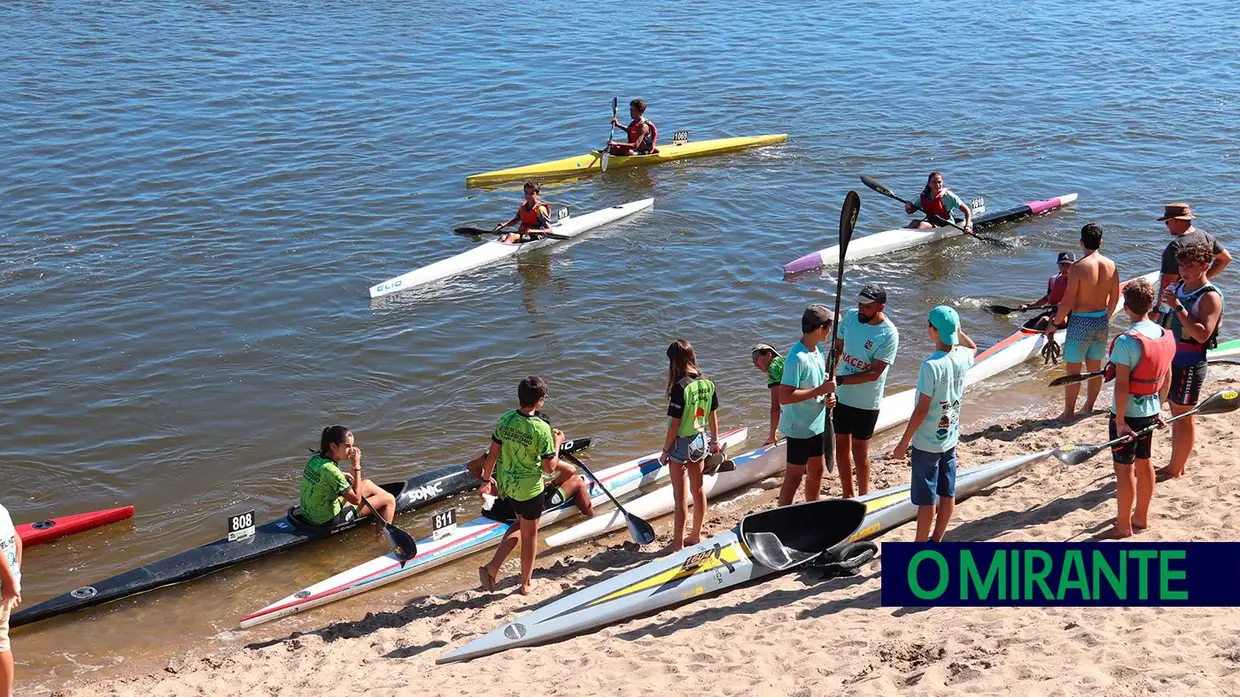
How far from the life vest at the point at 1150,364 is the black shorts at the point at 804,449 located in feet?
6.28

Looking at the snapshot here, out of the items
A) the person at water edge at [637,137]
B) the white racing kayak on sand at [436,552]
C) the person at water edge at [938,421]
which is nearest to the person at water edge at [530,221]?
the person at water edge at [637,137]

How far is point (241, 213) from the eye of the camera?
16.4 metres

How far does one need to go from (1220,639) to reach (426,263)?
11182mm

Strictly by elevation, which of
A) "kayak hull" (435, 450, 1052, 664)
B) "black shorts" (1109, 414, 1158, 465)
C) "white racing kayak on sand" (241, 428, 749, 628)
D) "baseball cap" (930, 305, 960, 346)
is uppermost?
"baseball cap" (930, 305, 960, 346)

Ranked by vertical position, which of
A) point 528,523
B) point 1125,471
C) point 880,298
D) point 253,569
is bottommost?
point 253,569

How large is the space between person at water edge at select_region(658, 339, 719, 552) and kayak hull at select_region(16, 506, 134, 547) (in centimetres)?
453

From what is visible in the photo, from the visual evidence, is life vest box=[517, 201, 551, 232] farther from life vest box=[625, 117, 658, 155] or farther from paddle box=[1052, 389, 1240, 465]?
paddle box=[1052, 389, 1240, 465]

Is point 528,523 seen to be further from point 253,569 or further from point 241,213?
point 241,213

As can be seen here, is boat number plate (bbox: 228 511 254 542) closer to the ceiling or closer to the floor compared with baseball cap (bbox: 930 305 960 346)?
closer to the floor

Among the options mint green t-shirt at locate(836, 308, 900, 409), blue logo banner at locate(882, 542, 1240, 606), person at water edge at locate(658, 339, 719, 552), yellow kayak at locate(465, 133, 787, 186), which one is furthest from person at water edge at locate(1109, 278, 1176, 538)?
yellow kayak at locate(465, 133, 787, 186)

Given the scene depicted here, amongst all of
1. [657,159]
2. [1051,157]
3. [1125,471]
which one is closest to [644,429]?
[1125,471]

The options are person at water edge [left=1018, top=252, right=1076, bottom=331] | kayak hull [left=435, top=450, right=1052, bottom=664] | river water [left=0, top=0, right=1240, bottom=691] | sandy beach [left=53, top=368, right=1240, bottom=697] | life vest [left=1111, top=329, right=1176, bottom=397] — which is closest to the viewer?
sandy beach [left=53, top=368, right=1240, bottom=697]

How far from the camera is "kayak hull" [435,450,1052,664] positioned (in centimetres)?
670

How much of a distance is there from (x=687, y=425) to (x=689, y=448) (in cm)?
18
